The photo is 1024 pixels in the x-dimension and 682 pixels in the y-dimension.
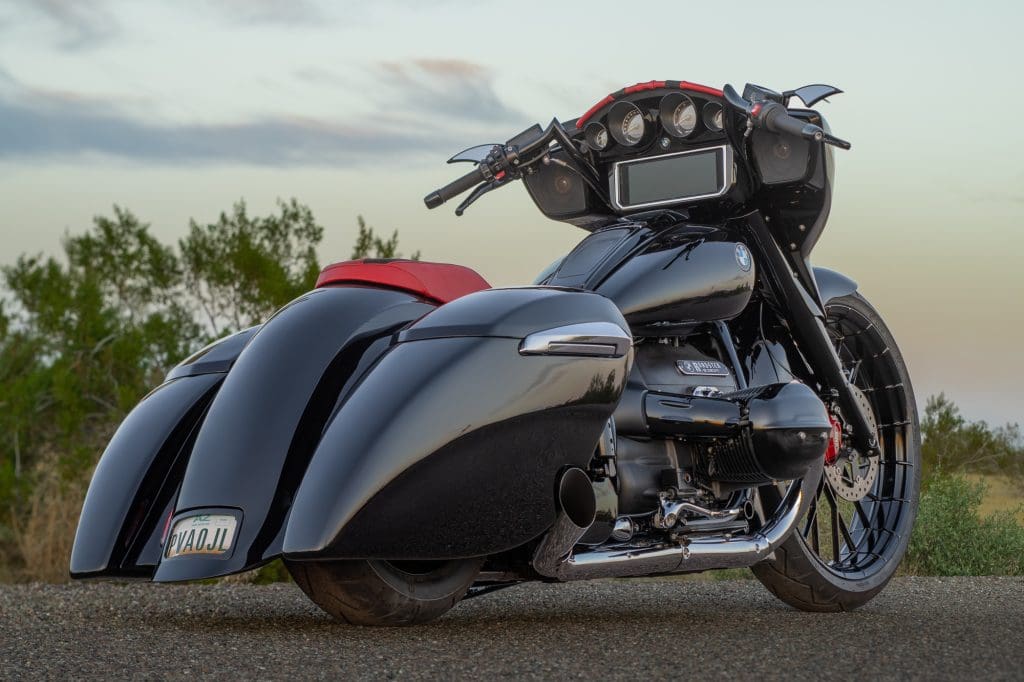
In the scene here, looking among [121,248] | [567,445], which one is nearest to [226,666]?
[567,445]

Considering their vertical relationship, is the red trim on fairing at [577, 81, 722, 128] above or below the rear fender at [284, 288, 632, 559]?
above

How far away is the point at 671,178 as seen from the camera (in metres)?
5.24

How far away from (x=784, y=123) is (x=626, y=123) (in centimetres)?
62

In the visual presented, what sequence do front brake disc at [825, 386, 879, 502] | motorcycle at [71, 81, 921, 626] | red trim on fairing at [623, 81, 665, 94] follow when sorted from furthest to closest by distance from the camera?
1. front brake disc at [825, 386, 879, 502]
2. red trim on fairing at [623, 81, 665, 94]
3. motorcycle at [71, 81, 921, 626]

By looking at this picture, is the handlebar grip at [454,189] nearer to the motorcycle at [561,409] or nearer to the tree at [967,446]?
the motorcycle at [561,409]

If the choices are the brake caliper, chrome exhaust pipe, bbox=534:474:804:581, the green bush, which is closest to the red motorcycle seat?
chrome exhaust pipe, bbox=534:474:804:581

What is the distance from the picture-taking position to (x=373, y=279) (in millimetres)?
4305

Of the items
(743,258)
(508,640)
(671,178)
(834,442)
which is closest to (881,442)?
(834,442)

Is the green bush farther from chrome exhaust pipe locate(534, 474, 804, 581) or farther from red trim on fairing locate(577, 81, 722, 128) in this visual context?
red trim on fairing locate(577, 81, 722, 128)

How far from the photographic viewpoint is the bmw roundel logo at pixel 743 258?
4988mm

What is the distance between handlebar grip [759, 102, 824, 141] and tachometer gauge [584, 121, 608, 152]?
645 mm

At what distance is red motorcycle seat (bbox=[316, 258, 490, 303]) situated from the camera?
14.1ft

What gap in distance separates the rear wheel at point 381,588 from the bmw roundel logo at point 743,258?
1.63m

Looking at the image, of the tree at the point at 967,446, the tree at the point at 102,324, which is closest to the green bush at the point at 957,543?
the tree at the point at 967,446
